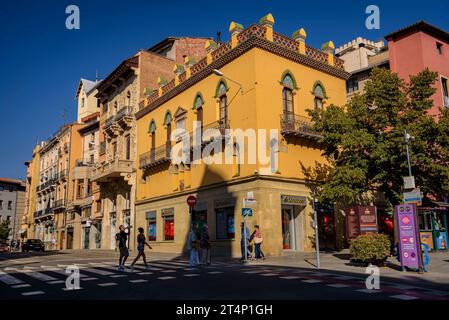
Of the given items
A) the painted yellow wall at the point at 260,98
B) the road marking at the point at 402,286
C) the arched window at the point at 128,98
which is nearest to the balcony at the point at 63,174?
the arched window at the point at 128,98

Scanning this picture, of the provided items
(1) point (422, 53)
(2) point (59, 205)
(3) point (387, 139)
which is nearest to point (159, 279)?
(3) point (387, 139)

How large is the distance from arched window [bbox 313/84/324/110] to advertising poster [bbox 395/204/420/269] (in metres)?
12.6

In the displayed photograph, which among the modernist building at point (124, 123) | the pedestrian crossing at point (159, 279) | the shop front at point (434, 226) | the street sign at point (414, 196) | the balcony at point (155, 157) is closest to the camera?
the pedestrian crossing at point (159, 279)

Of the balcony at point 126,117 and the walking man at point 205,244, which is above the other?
the balcony at point 126,117

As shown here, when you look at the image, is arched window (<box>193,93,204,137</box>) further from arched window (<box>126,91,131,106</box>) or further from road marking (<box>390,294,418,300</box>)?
road marking (<box>390,294,418,300</box>)

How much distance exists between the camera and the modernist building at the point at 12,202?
78.9 meters

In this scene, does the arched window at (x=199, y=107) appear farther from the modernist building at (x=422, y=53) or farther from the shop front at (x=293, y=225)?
the modernist building at (x=422, y=53)

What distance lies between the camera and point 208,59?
87.5 feet

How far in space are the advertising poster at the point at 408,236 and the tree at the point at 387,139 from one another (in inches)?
166

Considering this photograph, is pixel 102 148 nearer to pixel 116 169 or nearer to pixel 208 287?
pixel 116 169

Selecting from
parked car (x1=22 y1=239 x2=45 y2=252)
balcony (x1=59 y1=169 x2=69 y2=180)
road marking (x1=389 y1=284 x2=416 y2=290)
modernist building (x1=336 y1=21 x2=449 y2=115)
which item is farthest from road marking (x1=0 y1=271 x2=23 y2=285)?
balcony (x1=59 y1=169 x2=69 y2=180)

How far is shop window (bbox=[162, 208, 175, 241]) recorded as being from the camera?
29.4 meters
